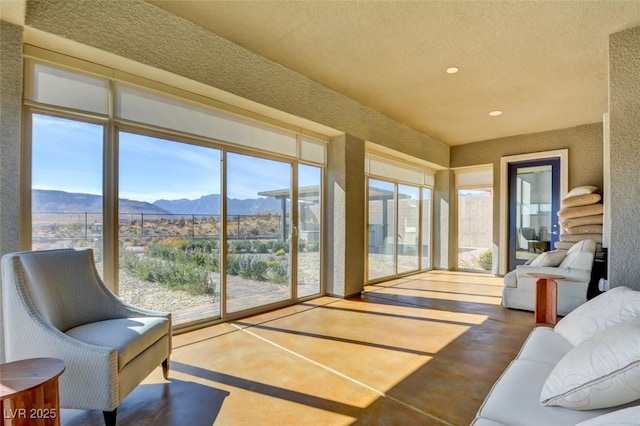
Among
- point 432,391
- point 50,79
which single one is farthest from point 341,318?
point 50,79

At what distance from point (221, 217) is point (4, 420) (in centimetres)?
268

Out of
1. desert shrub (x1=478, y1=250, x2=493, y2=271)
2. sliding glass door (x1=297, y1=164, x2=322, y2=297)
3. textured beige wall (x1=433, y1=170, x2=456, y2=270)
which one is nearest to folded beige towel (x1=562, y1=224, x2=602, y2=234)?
desert shrub (x1=478, y1=250, x2=493, y2=271)

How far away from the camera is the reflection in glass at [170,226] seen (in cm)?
324

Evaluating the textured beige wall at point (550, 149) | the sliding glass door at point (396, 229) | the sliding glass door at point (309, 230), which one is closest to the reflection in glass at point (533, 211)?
the textured beige wall at point (550, 149)

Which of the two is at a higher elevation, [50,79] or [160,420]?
→ [50,79]

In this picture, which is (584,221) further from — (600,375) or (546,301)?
(600,375)

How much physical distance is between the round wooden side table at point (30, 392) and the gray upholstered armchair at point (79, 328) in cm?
21

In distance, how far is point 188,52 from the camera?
3184 millimetres

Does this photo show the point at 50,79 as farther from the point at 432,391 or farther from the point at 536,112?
the point at 536,112

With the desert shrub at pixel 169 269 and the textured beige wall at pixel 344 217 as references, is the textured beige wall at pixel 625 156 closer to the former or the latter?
the textured beige wall at pixel 344 217

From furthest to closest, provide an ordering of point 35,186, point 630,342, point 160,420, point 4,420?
point 35,186
point 160,420
point 4,420
point 630,342

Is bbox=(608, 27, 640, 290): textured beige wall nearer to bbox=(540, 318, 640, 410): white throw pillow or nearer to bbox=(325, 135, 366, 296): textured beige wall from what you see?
bbox=(540, 318, 640, 410): white throw pillow

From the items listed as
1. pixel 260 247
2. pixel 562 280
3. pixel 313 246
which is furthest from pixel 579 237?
pixel 260 247

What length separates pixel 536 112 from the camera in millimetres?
5617
